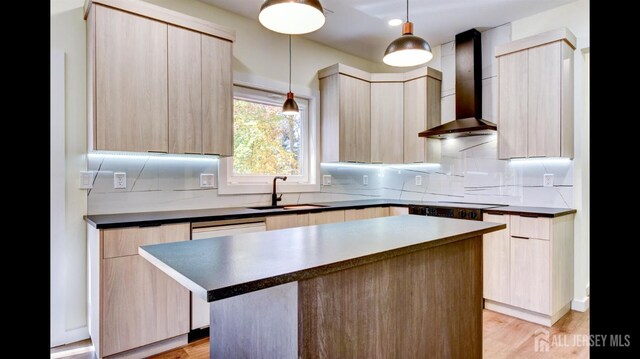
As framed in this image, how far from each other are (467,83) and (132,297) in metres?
3.59

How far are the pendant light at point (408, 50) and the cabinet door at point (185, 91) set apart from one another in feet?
4.86

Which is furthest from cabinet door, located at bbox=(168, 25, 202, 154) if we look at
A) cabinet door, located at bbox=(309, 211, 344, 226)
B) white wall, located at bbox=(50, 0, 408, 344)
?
cabinet door, located at bbox=(309, 211, 344, 226)

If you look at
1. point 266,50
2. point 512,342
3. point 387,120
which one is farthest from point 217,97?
point 512,342

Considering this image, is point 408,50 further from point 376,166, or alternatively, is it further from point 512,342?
point 376,166

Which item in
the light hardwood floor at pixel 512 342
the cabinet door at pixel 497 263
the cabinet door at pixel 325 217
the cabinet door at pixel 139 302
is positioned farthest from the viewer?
the cabinet door at pixel 325 217

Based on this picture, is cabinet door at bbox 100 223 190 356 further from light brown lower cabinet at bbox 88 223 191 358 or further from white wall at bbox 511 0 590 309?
white wall at bbox 511 0 590 309

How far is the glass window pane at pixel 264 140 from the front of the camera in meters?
3.46

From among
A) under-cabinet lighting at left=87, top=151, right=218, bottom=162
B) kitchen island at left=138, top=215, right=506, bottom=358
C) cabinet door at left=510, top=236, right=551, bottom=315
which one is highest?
under-cabinet lighting at left=87, top=151, right=218, bottom=162

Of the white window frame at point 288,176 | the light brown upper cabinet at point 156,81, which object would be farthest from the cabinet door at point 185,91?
the white window frame at point 288,176

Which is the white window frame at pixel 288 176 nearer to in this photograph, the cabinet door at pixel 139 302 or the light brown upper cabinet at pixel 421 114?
the cabinet door at pixel 139 302

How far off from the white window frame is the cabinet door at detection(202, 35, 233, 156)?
1.15ft

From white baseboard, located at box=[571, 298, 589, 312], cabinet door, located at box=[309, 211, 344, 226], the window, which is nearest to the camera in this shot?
white baseboard, located at box=[571, 298, 589, 312]

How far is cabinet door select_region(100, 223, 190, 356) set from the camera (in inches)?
85.1
